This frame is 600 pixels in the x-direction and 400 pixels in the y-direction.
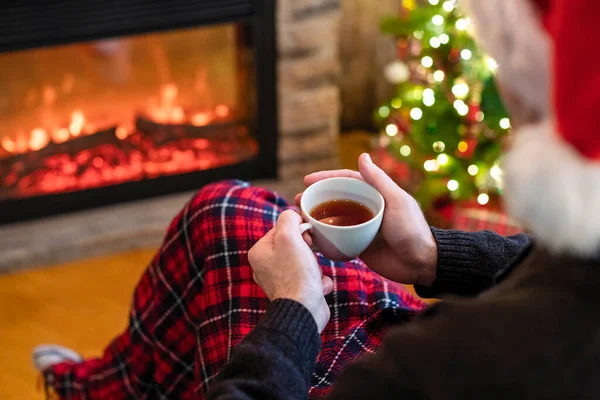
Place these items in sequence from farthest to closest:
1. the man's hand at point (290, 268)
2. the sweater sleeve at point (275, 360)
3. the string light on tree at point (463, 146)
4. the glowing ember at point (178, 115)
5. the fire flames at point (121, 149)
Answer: the glowing ember at point (178, 115), the fire flames at point (121, 149), the string light on tree at point (463, 146), the man's hand at point (290, 268), the sweater sleeve at point (275, 360)

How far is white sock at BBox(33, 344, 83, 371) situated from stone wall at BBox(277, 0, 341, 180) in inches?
36.1

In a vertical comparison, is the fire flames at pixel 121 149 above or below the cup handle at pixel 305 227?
below

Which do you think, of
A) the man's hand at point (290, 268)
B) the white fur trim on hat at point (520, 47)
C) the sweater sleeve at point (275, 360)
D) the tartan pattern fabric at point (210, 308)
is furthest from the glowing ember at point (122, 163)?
the white fur trim on hat at point (520, 47)

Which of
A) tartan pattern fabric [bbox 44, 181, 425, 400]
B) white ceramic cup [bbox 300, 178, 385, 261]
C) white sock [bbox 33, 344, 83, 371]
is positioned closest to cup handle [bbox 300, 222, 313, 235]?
white ceramic cup [bbox 300, 178, 385, 261]

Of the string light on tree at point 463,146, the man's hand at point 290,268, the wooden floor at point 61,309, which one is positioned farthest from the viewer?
the string light on tree at point 463,146

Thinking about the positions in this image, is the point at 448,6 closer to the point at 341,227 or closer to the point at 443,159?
the point at 443,159

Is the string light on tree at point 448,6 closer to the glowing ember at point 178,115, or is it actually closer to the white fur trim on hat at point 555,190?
the glowing ember at point 178,115

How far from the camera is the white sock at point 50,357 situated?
148cm

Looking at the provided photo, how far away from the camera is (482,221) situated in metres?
1.99

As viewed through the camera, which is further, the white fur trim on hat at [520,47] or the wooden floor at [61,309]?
the wooden floor at [61,309]

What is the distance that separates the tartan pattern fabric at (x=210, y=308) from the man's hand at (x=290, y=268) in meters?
0.17

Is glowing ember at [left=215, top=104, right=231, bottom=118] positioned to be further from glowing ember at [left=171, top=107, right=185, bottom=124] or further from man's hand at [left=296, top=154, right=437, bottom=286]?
man's hand at [left=296, top=154, right=437, bottom=286]

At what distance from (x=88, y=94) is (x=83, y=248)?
1.54 feet

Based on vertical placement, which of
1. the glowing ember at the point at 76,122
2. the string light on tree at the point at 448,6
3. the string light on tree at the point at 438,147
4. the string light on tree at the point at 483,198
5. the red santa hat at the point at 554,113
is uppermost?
the red santa hat at the point at 554,113
